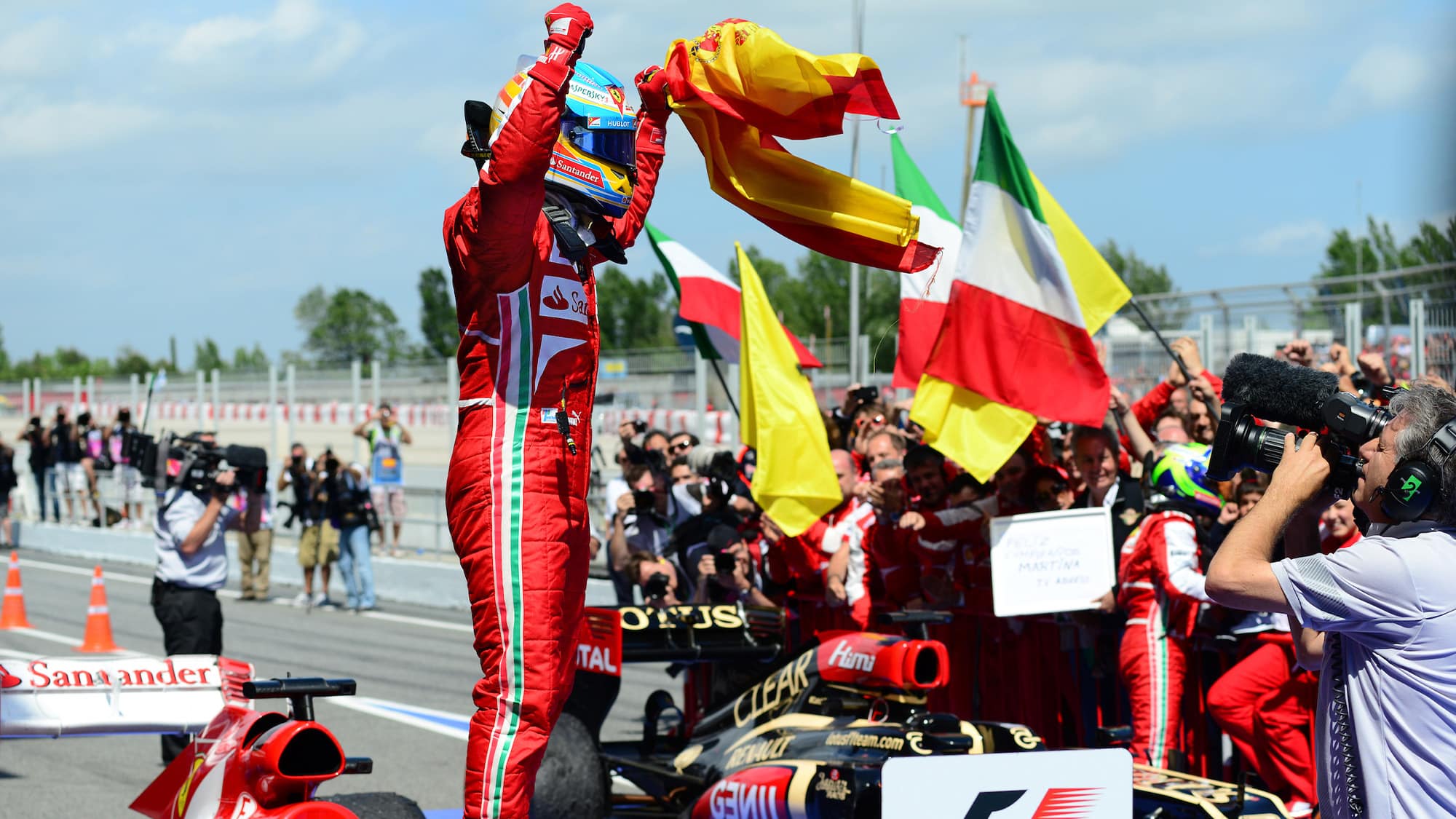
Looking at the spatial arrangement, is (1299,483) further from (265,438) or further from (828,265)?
(828,265)

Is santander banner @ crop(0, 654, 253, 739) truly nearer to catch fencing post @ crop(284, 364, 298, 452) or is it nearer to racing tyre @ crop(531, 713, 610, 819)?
racing tyre @ crop(531, 713, 610, 819)

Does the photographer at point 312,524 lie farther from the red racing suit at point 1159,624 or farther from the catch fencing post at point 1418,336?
the red racing suit at point 1159,624

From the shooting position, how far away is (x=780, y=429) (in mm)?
7293

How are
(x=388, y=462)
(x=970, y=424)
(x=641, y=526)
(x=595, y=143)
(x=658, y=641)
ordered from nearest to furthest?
(x=595, y=143)
(x=658, y=641)
(x=970, y=424)
(x=641, y=526)
(x=388, y=462)

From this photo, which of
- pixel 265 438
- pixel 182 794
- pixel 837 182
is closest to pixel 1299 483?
pixel 837 182

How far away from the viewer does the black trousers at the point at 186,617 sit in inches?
308

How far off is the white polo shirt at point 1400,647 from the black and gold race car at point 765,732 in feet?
3.64

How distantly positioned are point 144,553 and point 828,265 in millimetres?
33382

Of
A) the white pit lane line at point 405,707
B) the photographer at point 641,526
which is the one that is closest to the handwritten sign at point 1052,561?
the white pit lane line at point 405,707

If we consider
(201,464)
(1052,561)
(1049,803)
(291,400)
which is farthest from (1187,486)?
(291,400)

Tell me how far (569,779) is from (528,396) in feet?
6.51

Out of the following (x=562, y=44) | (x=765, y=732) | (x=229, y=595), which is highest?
(x=562, y=44)

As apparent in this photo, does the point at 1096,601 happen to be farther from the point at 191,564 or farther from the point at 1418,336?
the point at 1418,336

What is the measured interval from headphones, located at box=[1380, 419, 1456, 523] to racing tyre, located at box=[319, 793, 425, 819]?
2740mm
